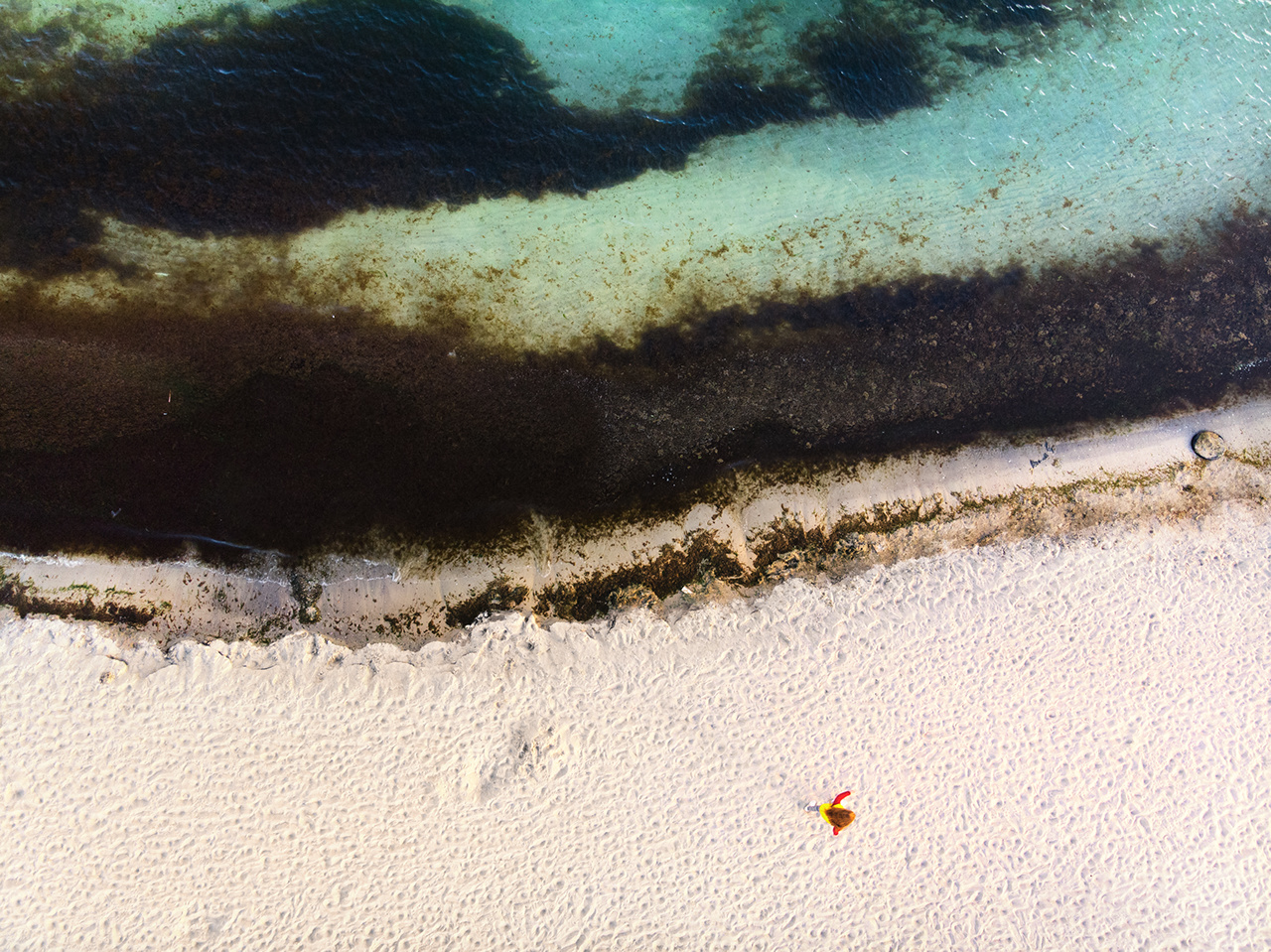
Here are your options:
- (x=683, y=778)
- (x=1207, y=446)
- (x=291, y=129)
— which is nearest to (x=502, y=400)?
(x=291, y=129)

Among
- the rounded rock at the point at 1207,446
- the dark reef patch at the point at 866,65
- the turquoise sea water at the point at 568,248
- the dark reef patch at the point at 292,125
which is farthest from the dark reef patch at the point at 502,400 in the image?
the dark reef patch at the point at 866,65

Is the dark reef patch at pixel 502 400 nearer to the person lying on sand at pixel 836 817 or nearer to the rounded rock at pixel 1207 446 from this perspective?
the rounded rock at pixel 1207 446

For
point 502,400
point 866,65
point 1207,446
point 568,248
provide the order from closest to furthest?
point 502,400 < point 1207,446 < point 568,248 < point 866,65

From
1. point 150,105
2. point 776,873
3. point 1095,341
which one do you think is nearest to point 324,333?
point 150,105

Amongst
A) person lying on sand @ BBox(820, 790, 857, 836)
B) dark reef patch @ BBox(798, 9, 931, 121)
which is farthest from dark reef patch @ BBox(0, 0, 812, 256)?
person lying on sand @ BBox(820, 790, 857, 836)

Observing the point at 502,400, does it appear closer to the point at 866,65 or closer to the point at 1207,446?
the point at 866,65

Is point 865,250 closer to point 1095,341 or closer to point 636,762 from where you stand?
A: point 1095,341

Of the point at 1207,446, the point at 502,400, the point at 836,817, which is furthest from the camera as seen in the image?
the point at 1207,446
